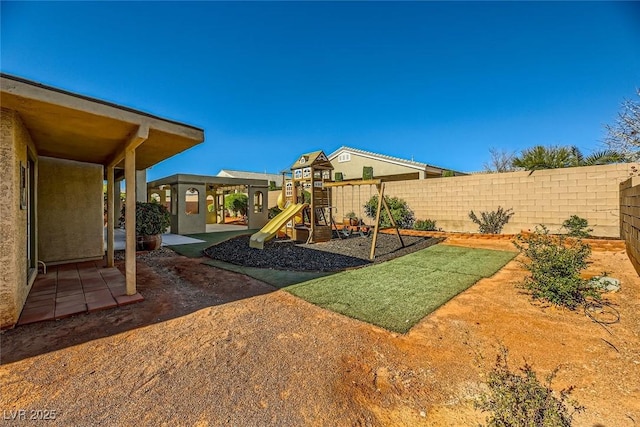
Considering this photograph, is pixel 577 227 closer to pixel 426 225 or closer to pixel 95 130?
pixel 426 225

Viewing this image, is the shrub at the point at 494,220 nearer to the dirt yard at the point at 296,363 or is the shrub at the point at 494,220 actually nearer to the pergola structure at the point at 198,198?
the dirt yard at the point at 296,363

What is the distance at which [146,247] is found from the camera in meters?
8.45

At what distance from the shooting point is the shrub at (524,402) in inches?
67.2

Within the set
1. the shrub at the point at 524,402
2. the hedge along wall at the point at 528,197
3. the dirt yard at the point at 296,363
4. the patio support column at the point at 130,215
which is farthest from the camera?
the hedge along wall at the point at 528,197

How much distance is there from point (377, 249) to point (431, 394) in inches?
252

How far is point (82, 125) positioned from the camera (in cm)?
377

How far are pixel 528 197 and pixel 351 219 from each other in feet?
25.2

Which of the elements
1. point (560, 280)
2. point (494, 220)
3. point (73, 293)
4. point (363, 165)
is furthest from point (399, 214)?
point (73, 293)

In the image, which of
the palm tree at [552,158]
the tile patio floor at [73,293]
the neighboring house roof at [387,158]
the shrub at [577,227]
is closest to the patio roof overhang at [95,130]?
the tile patio floor at [73,293]

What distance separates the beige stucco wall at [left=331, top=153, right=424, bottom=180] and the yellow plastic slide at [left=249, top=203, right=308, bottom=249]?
10583 mm

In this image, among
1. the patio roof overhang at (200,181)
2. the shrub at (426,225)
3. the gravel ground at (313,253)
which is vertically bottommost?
the gravel ground at (313,253)

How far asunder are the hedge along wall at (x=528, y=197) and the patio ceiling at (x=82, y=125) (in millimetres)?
10828

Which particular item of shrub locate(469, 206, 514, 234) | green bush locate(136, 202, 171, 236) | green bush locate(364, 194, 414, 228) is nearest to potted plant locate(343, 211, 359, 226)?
green bush locate(364, 194, 414, 228)

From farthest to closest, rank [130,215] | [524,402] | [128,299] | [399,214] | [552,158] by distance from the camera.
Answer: [399,214] < [552,158] < [130,215] < [128,299] < [524,402]
